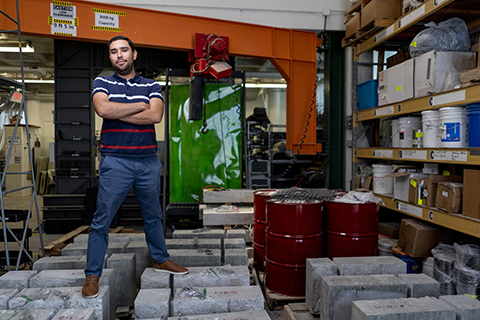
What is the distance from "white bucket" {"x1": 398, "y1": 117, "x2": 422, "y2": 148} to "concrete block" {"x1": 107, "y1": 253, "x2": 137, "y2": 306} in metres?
3.24

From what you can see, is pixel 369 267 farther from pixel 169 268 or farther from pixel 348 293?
pixel 169 268

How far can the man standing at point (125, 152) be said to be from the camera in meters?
2.43

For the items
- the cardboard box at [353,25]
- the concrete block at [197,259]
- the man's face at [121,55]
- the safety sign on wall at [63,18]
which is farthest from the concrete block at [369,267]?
the safety sign on wall at [63,18]

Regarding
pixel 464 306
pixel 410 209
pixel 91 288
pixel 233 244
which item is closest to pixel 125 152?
pixel 91 288

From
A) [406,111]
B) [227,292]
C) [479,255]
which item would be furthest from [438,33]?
[227,292]

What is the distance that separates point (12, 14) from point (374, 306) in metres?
4.82

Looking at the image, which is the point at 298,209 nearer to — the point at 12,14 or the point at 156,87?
the point at 156,87

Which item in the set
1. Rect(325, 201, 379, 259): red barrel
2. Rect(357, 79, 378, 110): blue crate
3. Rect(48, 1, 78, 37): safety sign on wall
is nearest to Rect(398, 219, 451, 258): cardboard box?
Rect(325, 201, 379, 259): red barrel

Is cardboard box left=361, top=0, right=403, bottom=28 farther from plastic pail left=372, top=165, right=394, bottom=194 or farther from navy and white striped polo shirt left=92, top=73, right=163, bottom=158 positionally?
navy and white striped polo shirt left=92, top=73, right=163, bottom=158

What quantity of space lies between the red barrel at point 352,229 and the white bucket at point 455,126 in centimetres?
91

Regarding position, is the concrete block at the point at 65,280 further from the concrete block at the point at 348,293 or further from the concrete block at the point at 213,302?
A: the concrete block at the point at 348,293

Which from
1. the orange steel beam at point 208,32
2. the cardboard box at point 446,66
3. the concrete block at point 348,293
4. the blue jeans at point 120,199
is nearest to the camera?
the concrete block at point 348,293

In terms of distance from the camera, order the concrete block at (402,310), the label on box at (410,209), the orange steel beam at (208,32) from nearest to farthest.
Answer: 1. the concrete block at (402,310)
2. the label on box at (410,209)
3. the orange steel beam at (208,32)

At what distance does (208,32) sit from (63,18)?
1.78m
